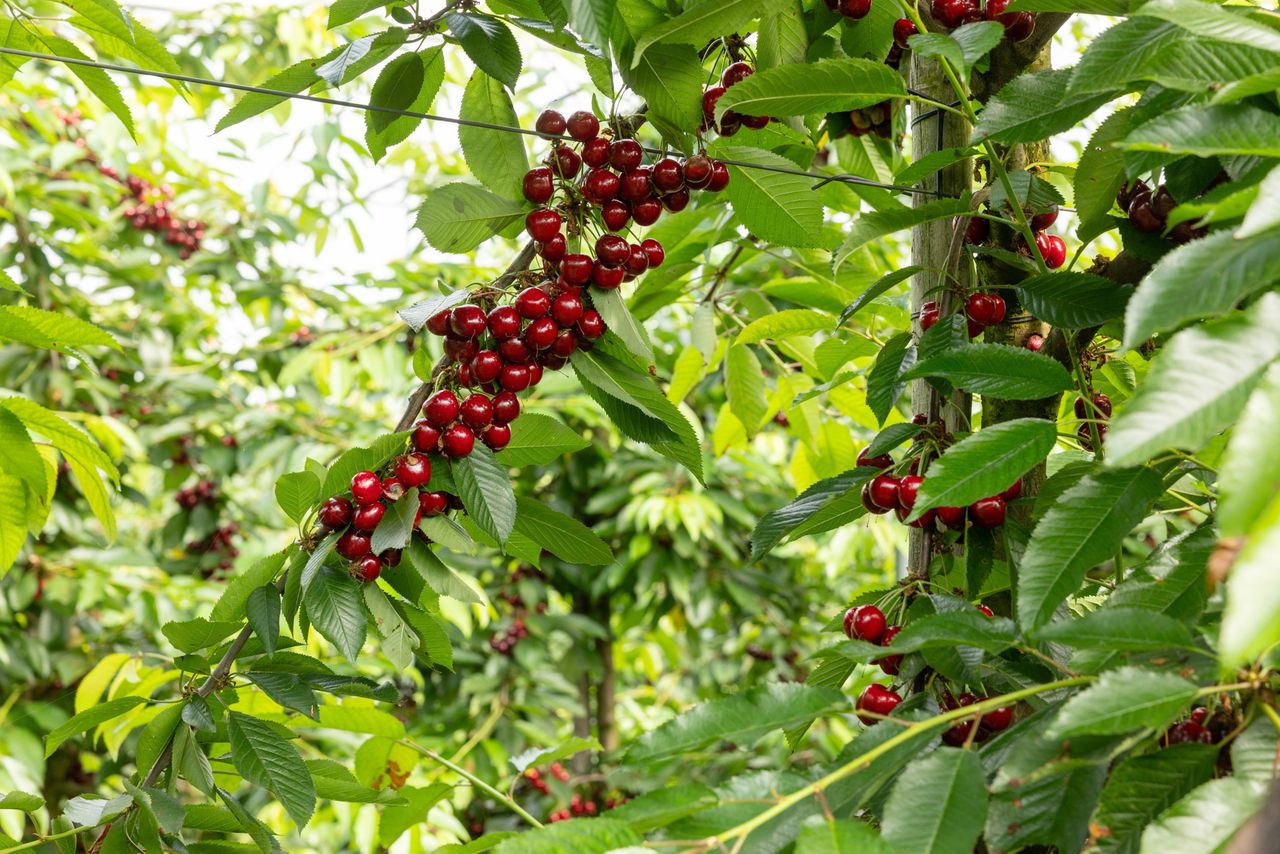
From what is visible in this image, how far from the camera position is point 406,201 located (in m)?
3.32

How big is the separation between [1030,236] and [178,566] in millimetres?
2594

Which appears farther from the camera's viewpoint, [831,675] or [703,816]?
[831,675]

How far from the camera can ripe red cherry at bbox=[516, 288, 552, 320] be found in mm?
778

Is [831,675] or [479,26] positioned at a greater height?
[479,26]

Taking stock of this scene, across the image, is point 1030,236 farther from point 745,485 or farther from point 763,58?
point 745,485

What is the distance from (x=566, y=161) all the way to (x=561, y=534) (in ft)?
1.00

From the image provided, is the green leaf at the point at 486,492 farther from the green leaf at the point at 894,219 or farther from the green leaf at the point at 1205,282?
the green leaf at the point at 1205,282

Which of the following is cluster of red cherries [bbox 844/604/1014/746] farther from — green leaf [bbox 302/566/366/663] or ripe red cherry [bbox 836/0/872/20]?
ripe red cherry [bbox 836/0/872/20]

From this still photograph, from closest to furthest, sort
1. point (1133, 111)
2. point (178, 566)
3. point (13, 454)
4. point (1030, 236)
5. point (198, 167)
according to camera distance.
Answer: point (1133, 111)
point (1030, 236)
point (13, 454)
point (178, 566)
point (198, 167)

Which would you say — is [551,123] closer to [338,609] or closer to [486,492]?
[486,492]

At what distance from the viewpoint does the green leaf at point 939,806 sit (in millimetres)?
436

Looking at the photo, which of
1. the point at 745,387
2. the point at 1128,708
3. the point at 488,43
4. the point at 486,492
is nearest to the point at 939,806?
the point at 1128,708

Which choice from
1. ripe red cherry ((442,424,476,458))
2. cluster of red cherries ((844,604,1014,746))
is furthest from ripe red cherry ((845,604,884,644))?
ripe red cherry ((442,424,476,458))

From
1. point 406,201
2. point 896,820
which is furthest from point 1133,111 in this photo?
point 406,201
